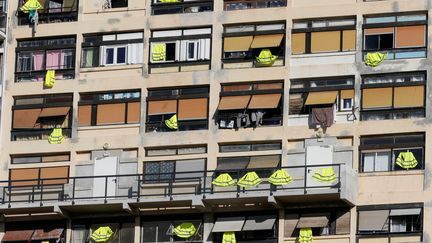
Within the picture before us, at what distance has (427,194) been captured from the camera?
93.9 metres

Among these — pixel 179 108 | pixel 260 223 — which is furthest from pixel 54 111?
pixel 260 223

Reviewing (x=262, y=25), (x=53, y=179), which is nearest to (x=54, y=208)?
(x=53, y=179)

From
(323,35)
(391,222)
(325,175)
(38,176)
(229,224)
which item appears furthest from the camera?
(38,176)

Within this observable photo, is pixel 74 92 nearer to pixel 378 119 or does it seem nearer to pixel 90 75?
pixel 90 75

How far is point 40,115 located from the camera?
101 m

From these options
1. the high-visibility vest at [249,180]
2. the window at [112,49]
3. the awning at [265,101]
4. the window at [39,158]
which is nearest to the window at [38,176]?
the window at [39,158]

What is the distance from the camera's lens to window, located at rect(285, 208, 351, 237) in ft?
311

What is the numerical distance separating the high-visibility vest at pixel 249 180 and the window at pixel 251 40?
606cm

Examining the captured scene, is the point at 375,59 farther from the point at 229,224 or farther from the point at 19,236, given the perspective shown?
the point at 19,236

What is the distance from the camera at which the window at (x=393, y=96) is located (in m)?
95.3

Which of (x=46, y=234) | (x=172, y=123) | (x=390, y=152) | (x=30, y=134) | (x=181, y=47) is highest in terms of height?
(x=181, y=47)

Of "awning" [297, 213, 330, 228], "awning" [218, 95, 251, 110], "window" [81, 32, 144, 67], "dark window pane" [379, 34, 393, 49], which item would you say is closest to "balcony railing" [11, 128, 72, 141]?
"window" [81, 32, 144, 67]

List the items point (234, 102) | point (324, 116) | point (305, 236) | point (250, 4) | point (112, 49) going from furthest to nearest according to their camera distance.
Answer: point (112, 49)
point (250, 4)
point (234, 102)
point (324, 116)
point (305, 236)

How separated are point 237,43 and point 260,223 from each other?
8.50 metres
